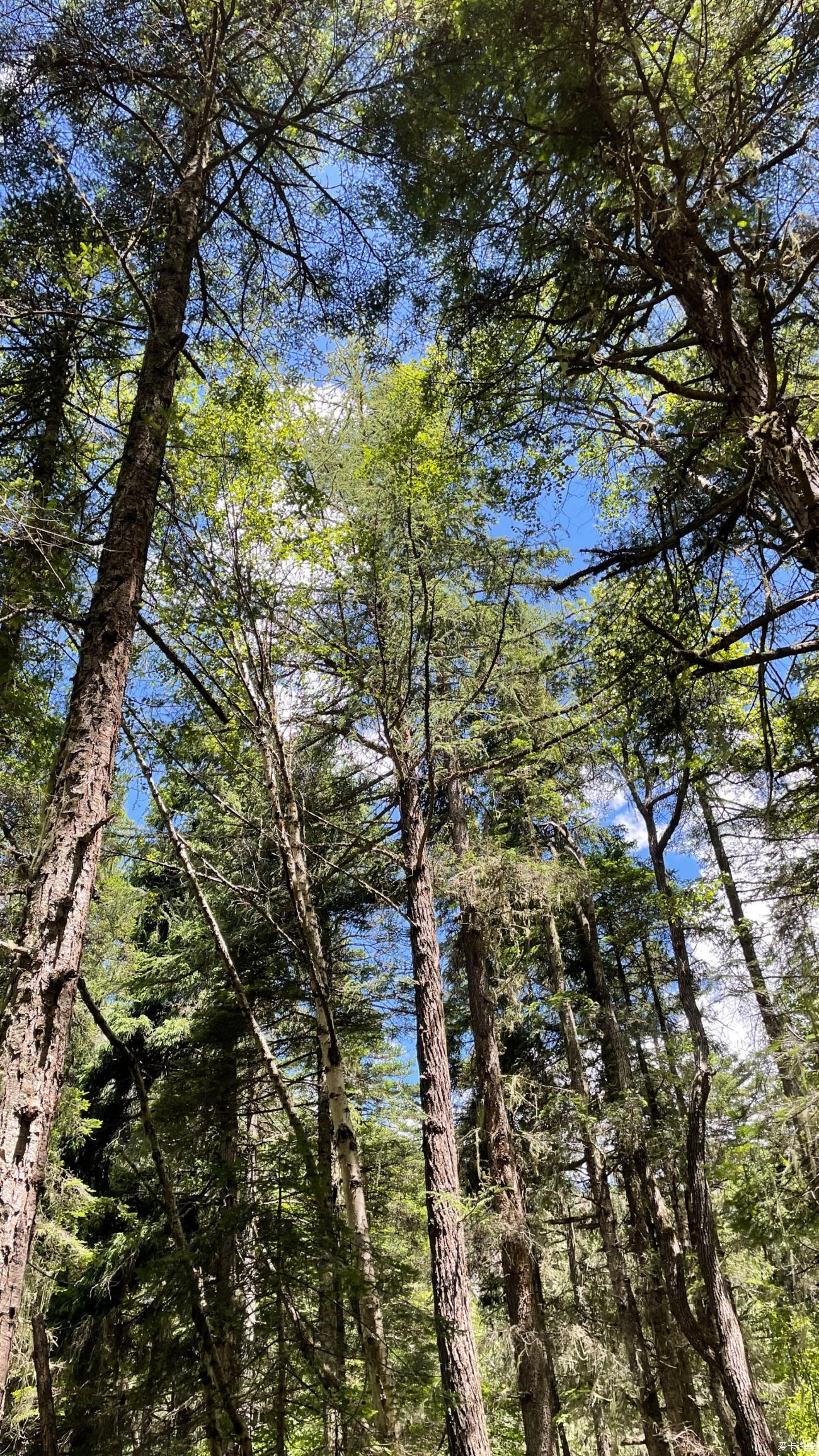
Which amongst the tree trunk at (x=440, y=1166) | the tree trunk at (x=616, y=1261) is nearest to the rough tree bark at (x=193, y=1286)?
the tree trunk at (x=440, y=1166)

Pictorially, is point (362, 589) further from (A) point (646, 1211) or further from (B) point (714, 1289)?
(A) point (646, 1211)

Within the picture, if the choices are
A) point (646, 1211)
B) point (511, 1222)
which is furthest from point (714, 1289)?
point (646, 1211)

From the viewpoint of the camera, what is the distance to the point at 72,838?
2609 mm

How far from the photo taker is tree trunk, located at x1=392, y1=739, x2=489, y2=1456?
188 inches

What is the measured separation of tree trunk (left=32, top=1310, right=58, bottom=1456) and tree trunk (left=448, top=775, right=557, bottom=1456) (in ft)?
18.3

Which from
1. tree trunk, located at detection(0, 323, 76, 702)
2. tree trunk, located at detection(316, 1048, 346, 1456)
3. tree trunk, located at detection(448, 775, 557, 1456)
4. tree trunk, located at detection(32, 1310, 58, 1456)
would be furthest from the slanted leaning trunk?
tree trunk, located at detection(448, 775, 557, 1456)

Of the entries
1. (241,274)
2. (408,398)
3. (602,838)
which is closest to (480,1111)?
(602,838)

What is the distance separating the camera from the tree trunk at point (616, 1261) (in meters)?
8.98

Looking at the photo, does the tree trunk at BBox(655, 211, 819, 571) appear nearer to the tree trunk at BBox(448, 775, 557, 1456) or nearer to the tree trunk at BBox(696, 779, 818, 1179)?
the tree trunk at BBox(696, 779, 818, 1179)

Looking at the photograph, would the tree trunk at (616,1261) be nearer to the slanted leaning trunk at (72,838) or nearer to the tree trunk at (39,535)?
the tree trunk at (39,535)

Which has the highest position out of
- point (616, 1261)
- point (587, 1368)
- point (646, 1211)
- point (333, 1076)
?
point (333, 1076)

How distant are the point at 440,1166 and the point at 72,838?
443cm

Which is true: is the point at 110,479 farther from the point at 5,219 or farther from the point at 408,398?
the point at 408,398

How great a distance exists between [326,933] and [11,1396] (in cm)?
553
